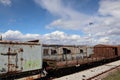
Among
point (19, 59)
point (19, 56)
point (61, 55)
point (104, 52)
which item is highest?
point (19, 56)

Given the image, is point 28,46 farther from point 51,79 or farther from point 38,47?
point 51,79

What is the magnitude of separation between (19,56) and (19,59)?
0.18m

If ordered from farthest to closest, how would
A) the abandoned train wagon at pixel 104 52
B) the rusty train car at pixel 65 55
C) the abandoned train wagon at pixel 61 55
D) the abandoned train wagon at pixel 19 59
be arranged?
the abandoned train wagon at pixel 104 52, the rusty train car at pixel 65 55, the abandoned train wagon at pixel 61 55, the abandoned train wagon at pixel 19 59

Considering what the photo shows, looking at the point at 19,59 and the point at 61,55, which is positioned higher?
the point at 19,59

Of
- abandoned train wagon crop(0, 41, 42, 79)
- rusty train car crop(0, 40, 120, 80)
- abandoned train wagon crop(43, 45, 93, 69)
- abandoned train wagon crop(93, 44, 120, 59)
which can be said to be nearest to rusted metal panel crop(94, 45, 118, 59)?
abandoned train wagon crop(93, 44, 120, 59)

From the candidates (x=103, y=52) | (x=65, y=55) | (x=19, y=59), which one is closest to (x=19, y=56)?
(x=19, y=59)

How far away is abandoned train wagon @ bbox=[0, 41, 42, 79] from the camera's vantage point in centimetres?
1023

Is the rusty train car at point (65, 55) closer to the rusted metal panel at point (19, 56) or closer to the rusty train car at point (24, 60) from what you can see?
the rusty train car at point (24, 60)

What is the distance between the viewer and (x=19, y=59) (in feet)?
36.6

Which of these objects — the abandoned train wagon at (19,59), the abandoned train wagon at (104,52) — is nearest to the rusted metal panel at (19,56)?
the abandoned train wagon at (19,59)

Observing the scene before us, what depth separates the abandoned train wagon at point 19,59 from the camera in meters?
10.2

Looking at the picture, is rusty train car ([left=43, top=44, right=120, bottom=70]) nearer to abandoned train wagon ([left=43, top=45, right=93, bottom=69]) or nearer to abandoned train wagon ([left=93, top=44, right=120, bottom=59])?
abandoned train wagon ([left=43, top=45, right=93, bottom=69])

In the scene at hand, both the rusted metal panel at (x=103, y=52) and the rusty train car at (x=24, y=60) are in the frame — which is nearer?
the rusty train car at (x=24, y=60)

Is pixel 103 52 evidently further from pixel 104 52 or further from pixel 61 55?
pixel 61 55
